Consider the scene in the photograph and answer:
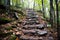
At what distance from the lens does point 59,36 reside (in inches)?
239

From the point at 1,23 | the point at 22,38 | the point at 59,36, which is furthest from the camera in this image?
the point at 1,23

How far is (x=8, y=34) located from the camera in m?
6.60

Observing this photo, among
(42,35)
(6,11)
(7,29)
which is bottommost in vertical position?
(42,35)

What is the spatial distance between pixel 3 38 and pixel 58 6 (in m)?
3.44

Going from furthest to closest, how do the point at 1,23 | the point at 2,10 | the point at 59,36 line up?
the point at 2,10 → the point at 1,23 → the point at 59,36

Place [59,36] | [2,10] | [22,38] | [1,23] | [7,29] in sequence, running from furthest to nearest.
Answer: [2,10]
[1,23]
[7,29]
[22,38]
[59,36]

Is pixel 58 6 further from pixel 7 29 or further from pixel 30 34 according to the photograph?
pixel 7 29

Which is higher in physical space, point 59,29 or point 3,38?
point 59,29

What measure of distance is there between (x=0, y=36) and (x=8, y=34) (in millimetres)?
519

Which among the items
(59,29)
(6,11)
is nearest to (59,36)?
(59,29)

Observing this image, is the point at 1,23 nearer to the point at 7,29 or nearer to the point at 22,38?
the point at 7,29

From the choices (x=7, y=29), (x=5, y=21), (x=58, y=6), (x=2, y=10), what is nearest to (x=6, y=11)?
(x=2, y=10)

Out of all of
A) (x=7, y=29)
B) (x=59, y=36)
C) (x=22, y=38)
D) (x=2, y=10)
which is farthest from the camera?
(x=2, y=10)

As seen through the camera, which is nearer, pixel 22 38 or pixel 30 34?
pixel 22 38
